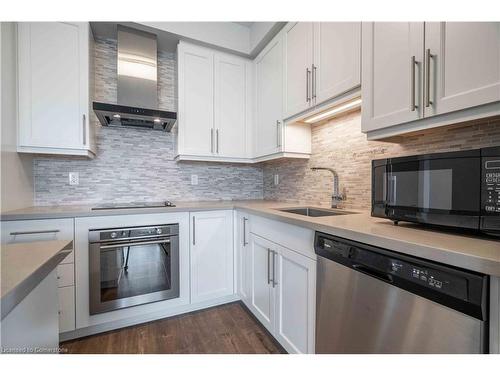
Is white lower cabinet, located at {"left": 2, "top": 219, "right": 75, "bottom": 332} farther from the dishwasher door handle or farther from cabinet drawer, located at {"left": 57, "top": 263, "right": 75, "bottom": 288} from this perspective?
the dishwasher door handle

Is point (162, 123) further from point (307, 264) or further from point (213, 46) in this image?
point (307, 264)

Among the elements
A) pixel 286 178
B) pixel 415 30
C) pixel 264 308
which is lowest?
pixel 264 308

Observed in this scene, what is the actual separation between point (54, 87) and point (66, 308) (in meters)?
1.60

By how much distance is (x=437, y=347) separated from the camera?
2.19 feet

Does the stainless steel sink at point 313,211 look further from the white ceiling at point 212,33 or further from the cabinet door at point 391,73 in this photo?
the white ceiling at point 212,33

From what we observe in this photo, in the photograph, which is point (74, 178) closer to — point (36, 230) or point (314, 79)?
point (36, 230)

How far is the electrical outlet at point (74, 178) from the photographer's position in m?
2.00

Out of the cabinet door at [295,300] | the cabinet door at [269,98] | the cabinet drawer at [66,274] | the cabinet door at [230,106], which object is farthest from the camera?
the cabinet door at [230,106]

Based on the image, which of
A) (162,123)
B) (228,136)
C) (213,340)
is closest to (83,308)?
(213,340)

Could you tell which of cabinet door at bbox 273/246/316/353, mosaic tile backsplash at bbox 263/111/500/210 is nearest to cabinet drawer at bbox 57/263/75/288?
cabinet door at bbox 273/246/316/353

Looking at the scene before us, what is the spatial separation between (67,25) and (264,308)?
2.60m

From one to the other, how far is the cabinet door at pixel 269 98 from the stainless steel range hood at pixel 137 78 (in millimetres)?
828

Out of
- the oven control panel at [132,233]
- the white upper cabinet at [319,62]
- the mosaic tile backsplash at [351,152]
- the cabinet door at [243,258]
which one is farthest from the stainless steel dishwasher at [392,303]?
the oven control panel at [132,233]

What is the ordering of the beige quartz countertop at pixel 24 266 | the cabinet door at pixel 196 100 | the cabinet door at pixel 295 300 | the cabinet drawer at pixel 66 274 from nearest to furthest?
the beige quartz countertop at pixel 24 266, the cabinet door at pixel 295 300, the cabinet drawer at pixel 66 274, the cabinet door at pixel 196 100
